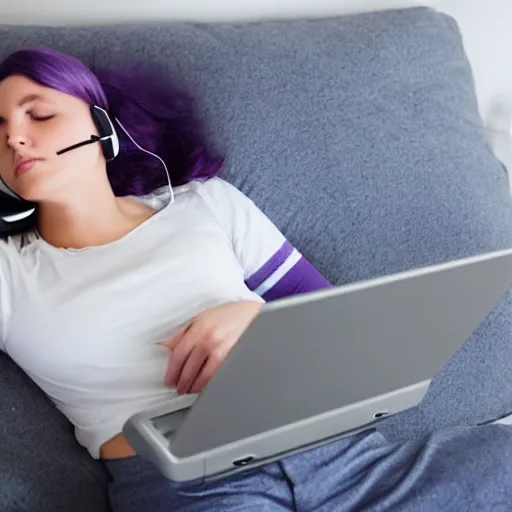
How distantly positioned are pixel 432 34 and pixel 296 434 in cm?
89

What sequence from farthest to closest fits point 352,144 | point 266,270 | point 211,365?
point 352,144 < point 266,270 < point 211,365

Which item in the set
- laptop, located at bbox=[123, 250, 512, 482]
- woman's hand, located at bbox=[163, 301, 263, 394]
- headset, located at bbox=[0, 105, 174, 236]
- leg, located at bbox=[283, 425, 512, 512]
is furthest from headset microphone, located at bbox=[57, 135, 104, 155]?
leg, located at bbox=[283, 425, 512, 512]

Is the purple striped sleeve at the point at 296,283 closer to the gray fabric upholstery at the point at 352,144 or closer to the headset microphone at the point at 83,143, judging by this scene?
the gray fabric upholstery at the point at 352,144

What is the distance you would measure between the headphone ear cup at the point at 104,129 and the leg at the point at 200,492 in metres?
0.43

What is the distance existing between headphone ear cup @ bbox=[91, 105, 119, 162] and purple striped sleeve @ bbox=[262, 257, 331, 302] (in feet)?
1.06

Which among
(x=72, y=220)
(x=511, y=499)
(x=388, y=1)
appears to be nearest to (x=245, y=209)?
(x=72, y=220)

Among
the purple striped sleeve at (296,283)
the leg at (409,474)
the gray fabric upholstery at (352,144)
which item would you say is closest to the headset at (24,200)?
the gray fabric upholstery at (352,144)

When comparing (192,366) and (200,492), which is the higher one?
(192,366)

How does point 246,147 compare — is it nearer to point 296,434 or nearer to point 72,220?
point 72,220

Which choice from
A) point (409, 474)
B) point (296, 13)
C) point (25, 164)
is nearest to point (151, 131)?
point (25, 164)

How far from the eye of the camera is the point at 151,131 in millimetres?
1244

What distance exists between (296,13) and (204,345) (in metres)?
0.90

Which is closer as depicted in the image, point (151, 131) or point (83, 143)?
point (83, 143)

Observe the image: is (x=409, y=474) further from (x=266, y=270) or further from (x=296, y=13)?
(x=296, y=13)
